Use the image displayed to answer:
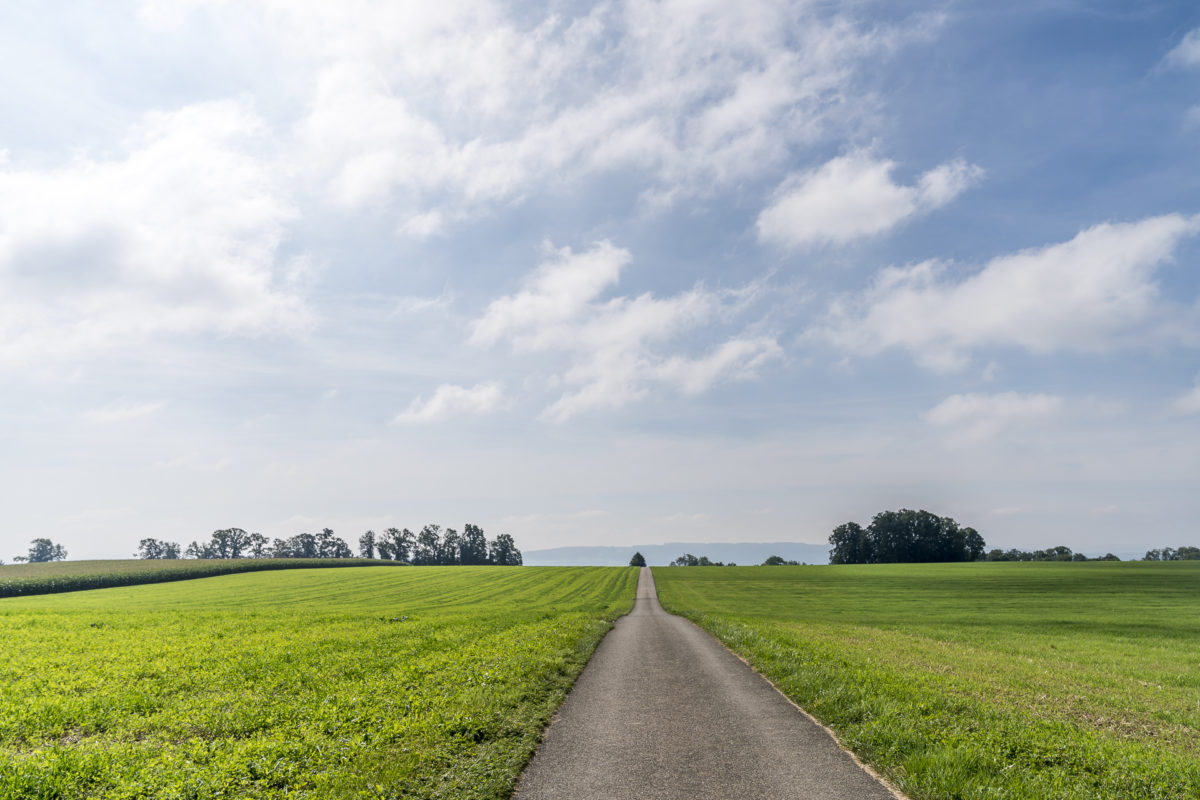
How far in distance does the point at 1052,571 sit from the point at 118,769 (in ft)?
411

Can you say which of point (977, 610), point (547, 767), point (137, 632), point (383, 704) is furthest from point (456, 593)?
point (547, 767)

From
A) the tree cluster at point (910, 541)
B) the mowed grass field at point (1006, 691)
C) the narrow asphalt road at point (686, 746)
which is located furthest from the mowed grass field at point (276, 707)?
the tree cluster at point (910, 541)

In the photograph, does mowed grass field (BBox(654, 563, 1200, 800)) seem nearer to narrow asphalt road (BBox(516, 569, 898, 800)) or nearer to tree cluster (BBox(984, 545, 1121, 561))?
narrow asphalt road (BBox(516, 569, 898, 800))

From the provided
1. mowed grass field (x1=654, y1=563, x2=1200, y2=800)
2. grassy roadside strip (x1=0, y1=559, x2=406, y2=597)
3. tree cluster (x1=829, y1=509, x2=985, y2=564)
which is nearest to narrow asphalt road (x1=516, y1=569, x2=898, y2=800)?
mowed grass field (x1=654, y1=563, x2=1200, y2=800)

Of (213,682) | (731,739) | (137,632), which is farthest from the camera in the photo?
(137,632)

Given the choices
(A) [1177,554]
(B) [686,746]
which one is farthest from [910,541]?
(B) [686,746]

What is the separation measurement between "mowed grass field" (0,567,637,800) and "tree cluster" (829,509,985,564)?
16315cm

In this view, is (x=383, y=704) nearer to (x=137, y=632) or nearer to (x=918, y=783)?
(x=918, y=783)

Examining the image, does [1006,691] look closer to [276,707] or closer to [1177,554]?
[276,707]

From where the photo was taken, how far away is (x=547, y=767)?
11469mm

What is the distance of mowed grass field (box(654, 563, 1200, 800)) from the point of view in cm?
1109

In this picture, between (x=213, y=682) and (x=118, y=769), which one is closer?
(x=118, y=769)

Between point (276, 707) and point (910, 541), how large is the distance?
184236 mm

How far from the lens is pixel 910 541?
168125 mm
